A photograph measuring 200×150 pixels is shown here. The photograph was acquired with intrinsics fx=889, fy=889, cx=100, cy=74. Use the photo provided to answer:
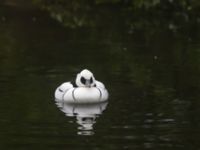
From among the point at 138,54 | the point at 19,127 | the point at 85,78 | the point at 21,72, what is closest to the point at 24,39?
the point at 138,54

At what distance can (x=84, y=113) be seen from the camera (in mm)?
18031

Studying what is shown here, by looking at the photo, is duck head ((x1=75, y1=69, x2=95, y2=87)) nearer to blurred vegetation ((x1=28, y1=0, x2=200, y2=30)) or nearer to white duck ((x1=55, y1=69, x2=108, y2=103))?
white duck ((x1=55, y1=69, x2=108, y2=103))

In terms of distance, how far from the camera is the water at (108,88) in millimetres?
15461

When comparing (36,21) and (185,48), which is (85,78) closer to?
(185,48)

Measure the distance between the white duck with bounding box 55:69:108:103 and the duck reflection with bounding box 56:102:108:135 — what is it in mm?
120

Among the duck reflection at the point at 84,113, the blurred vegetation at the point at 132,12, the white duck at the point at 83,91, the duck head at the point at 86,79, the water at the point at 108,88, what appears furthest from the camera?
the blurred vegetation at the point at 132,12

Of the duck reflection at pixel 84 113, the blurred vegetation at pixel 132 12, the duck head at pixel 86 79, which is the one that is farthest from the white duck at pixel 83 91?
the blurred vegetation at pixel 132 12

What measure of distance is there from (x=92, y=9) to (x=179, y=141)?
2354 cm

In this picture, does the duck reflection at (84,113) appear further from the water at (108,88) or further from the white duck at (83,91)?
the white duck at (83,91)

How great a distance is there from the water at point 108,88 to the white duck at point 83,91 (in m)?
0.18

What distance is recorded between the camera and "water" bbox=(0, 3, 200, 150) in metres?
15.5

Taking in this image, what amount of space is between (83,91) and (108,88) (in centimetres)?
105

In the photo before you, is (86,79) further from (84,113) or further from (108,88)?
(84,113)

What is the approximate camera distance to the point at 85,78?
1917cm
